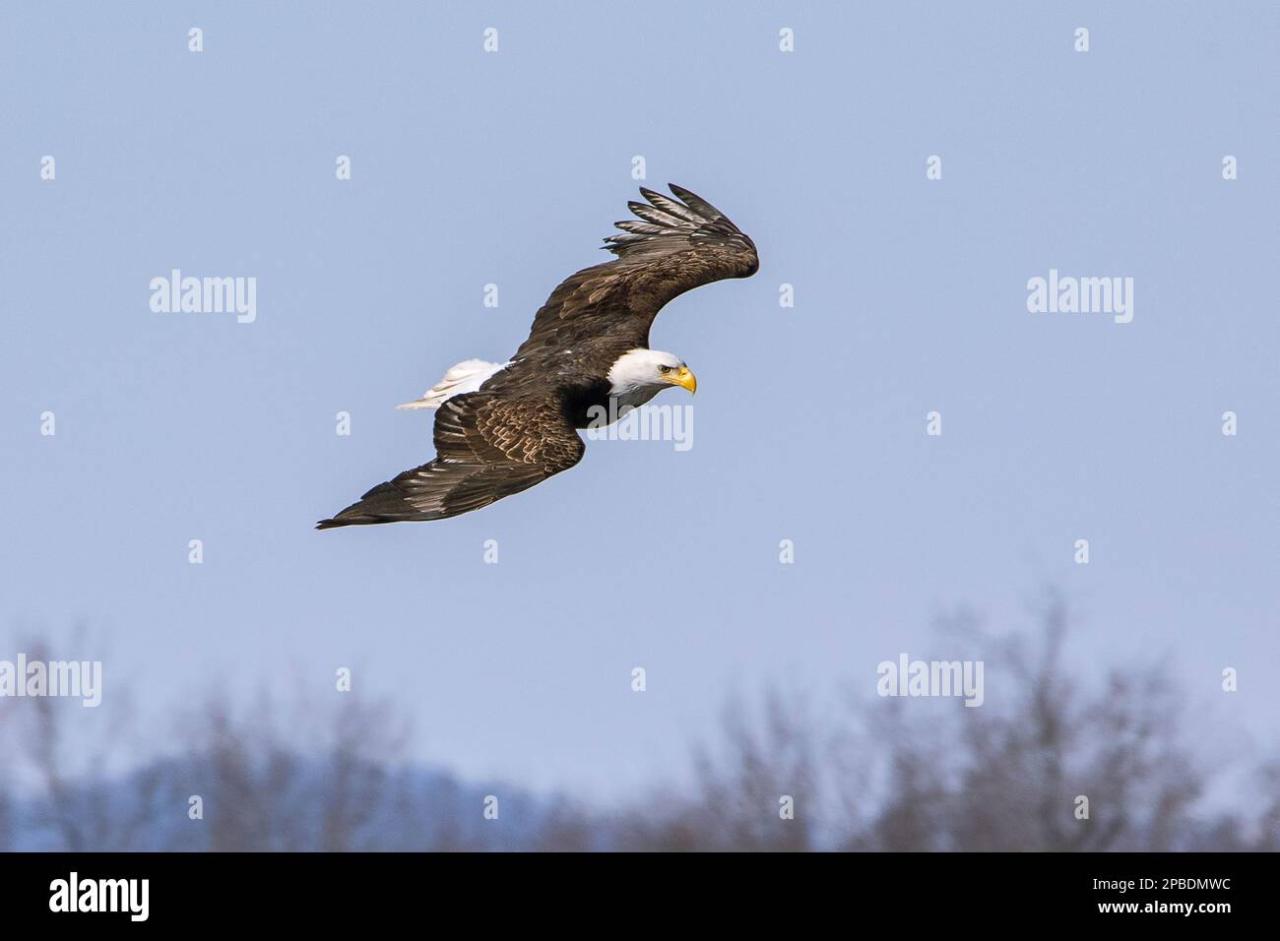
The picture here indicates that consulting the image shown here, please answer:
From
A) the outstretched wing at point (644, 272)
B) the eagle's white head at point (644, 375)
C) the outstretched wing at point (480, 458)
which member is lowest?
the outstretched wing at point (480, 458)

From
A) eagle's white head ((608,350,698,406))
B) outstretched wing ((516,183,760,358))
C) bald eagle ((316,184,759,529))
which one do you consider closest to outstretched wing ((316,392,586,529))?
bald eagle ((316,184,759,529))

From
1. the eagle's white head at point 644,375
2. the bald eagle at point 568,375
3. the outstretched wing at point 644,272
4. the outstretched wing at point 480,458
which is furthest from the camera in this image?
the outstretched wing at point 644,272

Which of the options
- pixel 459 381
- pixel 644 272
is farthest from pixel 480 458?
pixel 644 272

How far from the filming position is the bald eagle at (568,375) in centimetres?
1914

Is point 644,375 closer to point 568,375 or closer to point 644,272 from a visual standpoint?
point 568,375

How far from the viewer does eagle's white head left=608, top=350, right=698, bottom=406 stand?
21.2m

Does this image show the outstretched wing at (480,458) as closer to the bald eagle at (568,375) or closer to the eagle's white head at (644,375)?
the bald eagle at (568,375)

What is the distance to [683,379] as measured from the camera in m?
21.3

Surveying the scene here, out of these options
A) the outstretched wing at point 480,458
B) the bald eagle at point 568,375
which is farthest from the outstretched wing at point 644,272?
the outstretched wing at point 480,458

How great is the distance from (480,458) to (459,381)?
173cm
